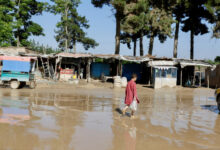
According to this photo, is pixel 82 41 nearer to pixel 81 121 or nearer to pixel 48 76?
pixel 48 76

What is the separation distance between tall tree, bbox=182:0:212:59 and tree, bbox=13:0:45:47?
18386 mm

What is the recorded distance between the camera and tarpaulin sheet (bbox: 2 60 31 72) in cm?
1408

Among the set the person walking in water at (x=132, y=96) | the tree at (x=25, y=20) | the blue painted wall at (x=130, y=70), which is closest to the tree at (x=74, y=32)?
the tree at (x=25, y=20)

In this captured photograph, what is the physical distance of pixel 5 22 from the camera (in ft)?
86.0

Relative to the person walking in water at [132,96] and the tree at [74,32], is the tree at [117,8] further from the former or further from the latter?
the person walking in water at [132,96]

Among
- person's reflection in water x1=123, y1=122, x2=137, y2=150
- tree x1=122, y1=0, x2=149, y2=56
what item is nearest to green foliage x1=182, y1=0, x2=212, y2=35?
tree x1=122, y1=0, x2=149, y2=56

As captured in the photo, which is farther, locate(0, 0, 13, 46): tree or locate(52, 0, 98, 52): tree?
locate(52, 0, 98, 52): tree

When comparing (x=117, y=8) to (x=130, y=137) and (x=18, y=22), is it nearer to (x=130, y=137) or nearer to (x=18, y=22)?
(x=18, y=22)

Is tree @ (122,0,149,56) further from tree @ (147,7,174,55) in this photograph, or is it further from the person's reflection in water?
the person's reflection in water

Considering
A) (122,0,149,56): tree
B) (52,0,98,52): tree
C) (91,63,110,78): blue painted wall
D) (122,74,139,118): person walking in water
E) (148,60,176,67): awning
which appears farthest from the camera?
(52,0,98,52): tree

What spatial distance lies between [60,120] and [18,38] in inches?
992

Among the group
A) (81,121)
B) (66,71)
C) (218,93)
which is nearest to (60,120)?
(81,121)

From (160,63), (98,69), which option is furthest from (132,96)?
(98,69)

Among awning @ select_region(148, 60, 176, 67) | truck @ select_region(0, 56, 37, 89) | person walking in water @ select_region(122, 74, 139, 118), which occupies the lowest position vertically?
person walking in water @ select_region(122, 74, 139, 118)
